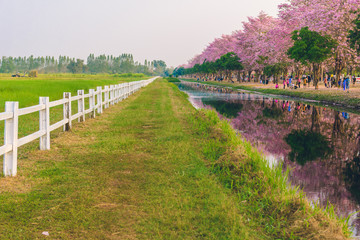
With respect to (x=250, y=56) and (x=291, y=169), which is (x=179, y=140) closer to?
(x=291, y=169)

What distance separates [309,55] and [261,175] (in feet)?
108

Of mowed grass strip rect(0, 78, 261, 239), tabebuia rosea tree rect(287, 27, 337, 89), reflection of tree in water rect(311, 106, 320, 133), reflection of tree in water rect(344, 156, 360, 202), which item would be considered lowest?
reflection of tree in water rect(344, 156, 360, 202)

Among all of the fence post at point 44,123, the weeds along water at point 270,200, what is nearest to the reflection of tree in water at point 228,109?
the weeds along water at point 270,200

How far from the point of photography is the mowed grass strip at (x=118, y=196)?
4.64 meters

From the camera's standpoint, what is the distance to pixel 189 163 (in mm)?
8102

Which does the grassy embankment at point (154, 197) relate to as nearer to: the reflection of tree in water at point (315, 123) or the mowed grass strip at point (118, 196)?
the mowed grass strip at point (118, 196)

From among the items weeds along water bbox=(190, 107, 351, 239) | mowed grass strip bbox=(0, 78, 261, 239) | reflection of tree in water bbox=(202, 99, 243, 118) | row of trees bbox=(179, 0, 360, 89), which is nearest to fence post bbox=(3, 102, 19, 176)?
mowed grass strip bbox=(0, 78, 261, 239)

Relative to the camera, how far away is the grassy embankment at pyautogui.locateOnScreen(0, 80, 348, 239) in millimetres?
4676

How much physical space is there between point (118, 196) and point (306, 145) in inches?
312

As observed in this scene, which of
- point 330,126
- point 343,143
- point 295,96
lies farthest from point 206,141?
point 295,96

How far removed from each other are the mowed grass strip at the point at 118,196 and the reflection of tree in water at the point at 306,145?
305 cm

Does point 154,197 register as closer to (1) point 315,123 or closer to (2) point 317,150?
(2) point 317,150

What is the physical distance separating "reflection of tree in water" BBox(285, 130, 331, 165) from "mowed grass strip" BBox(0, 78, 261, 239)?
10.0ft

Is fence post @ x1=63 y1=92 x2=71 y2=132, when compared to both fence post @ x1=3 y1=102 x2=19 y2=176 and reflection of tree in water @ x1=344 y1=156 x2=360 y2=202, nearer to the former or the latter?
fence post @ x1=3 y1=102 x2=19 y2=176
